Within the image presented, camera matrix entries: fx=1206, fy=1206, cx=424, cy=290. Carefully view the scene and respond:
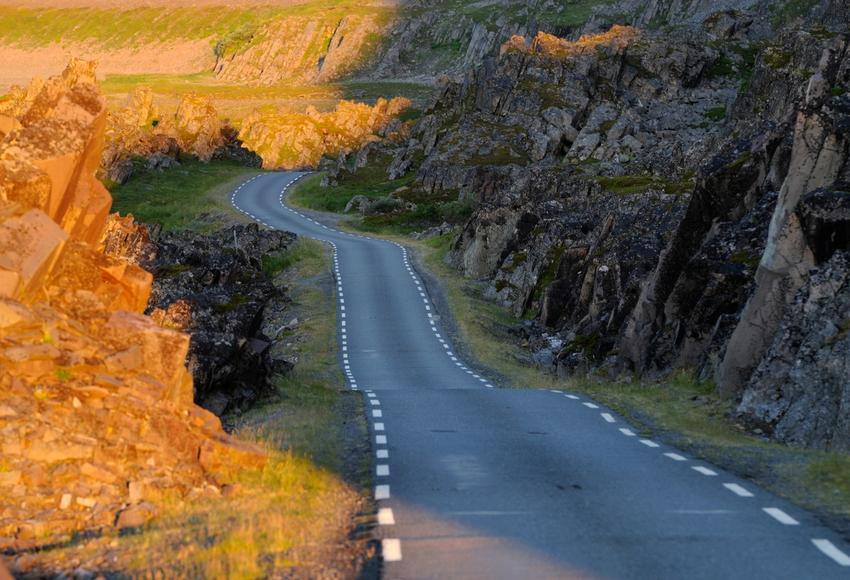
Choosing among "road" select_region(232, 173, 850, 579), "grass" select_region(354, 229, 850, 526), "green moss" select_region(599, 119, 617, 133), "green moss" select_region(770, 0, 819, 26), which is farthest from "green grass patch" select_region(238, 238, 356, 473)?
"green moss" select_region(770, 0, 819, 26)

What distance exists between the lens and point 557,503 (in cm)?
1455

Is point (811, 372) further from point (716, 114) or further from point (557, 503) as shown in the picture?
point (716, 114)

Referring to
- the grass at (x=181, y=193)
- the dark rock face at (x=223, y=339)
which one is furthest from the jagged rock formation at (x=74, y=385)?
the grass at (x=181, y=193)

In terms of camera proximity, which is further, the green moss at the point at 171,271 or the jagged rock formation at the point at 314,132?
the jagged rock formation at the point at 314,132

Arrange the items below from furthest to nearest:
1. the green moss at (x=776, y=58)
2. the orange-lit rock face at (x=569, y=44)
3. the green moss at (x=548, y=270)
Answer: the orange-lit rock face at (x=569, y=44) → the green moss at (x=776, y=58) → the green moss at (x=548, y=270)

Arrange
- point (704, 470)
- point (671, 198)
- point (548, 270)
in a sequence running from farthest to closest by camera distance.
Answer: point (671, 198) → point (548, 270) → point (704, 470)

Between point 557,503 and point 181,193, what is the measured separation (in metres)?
107

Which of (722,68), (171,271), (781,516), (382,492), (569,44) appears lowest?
(171,271)

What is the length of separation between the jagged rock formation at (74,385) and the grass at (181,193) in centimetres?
7510

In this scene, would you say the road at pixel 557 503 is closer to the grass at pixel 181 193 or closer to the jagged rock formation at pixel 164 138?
the grass at pixel 181 193

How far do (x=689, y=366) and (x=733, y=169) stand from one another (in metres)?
6.62

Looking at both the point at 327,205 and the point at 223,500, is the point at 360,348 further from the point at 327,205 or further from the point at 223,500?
the point at 327,205

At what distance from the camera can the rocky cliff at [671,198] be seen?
920 inches

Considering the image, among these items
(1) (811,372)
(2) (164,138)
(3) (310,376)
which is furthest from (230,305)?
(2) (164,138)
